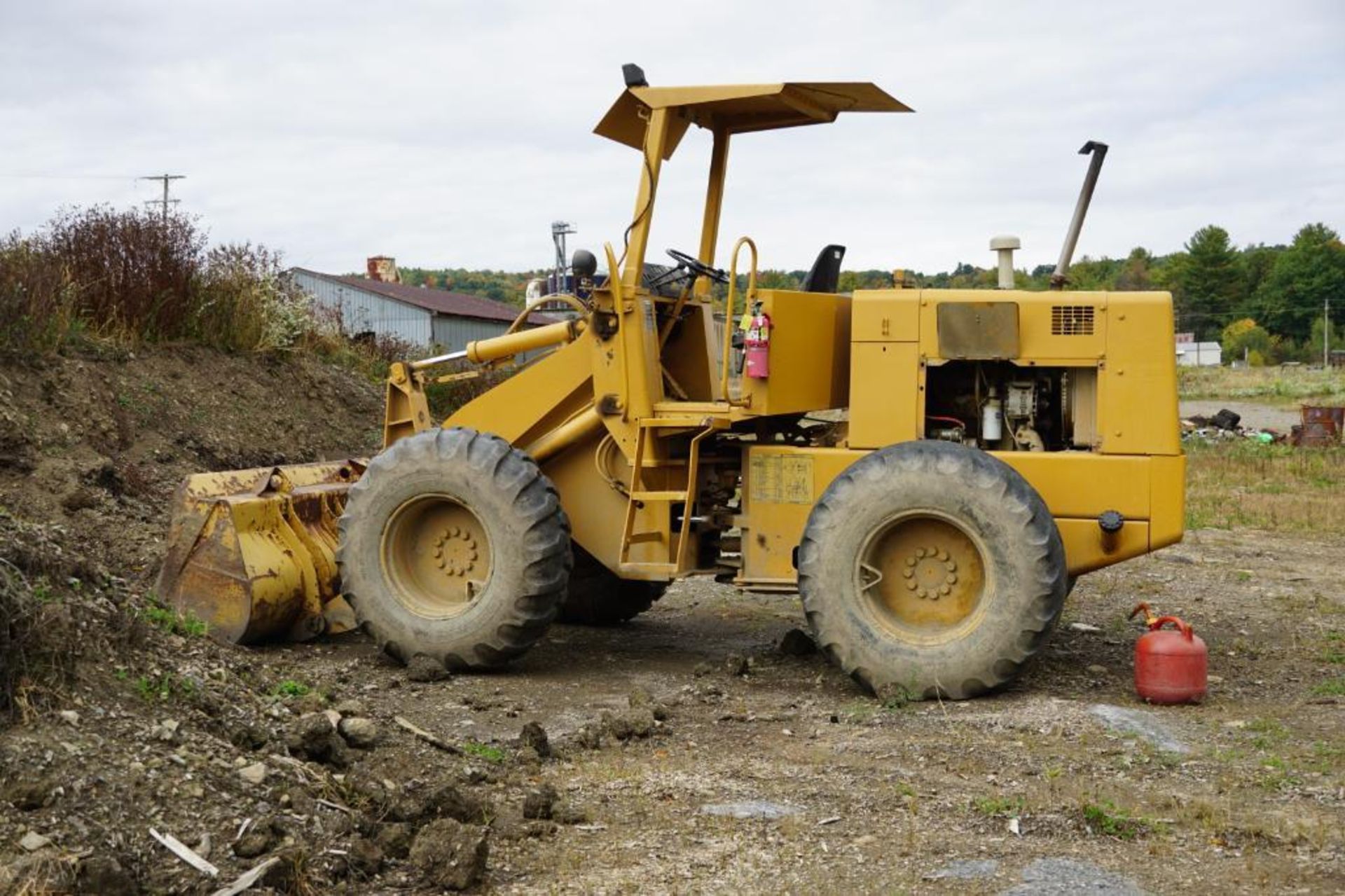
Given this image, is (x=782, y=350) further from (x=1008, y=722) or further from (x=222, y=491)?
(x=222, y=491)

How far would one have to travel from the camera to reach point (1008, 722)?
729cm

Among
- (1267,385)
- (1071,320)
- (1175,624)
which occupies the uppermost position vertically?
(1267,385)

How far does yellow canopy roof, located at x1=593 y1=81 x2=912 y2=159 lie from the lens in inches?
344

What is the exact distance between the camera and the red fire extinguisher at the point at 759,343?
27.5 ft

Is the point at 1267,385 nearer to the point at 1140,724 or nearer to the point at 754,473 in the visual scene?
the point at 754,473

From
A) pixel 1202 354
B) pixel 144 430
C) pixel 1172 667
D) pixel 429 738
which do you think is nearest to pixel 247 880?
→ pixel 429 738

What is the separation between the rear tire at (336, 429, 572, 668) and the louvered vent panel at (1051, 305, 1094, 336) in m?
2.87

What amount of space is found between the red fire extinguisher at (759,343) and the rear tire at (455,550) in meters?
1.35

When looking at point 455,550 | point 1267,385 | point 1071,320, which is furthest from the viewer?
point 1267,385

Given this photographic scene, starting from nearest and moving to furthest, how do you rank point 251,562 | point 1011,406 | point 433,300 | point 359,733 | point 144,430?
point 359,733
point 1011,406
point 251,562
point 144,430
point 433,300

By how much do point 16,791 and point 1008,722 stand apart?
4331 mm

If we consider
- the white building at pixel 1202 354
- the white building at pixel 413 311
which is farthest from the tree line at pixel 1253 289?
the white building at pixel 413 311

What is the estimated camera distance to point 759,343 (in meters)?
8.38

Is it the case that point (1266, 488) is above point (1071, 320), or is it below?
below
